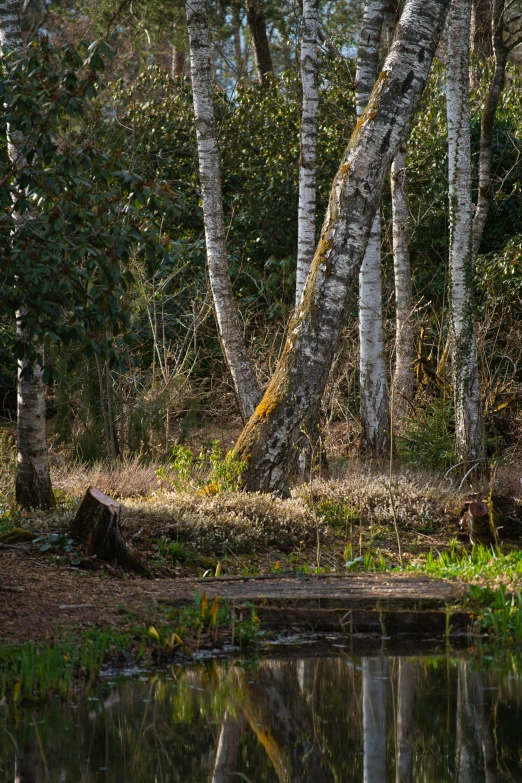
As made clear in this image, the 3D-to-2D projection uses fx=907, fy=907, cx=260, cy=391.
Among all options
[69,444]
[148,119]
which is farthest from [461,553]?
[148,119]

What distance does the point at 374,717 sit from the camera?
438 centimetres

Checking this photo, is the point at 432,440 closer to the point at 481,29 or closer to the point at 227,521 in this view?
the point at 227,521

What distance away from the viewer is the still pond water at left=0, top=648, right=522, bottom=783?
3764mm

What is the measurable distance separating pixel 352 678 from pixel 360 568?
269 cm

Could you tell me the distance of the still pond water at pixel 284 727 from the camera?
148 inches

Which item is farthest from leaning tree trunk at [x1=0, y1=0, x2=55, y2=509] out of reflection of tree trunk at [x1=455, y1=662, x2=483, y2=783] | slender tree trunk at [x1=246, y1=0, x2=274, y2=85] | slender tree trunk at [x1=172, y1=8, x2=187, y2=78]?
Result: slender tree trunk at [x1=172, y1=8, x2=187, y2=78]

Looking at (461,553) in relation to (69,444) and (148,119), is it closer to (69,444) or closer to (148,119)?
(69,444)

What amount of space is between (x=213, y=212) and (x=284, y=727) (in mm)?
8107

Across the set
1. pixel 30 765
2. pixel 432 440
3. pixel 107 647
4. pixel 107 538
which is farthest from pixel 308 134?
pixel 30 765

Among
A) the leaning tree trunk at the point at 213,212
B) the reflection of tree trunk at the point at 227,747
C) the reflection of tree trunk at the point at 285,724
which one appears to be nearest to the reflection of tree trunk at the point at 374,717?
the reflection of tree trunk at the point at 285,724

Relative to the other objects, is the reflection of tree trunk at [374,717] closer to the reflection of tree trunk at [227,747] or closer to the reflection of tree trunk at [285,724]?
the reflection of tree trunk at [285,724]

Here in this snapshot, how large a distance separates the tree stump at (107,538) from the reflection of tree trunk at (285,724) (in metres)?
2.25

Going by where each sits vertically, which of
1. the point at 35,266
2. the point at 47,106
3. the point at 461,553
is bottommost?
the point at 461,553

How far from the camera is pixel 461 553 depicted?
8.18 meters
